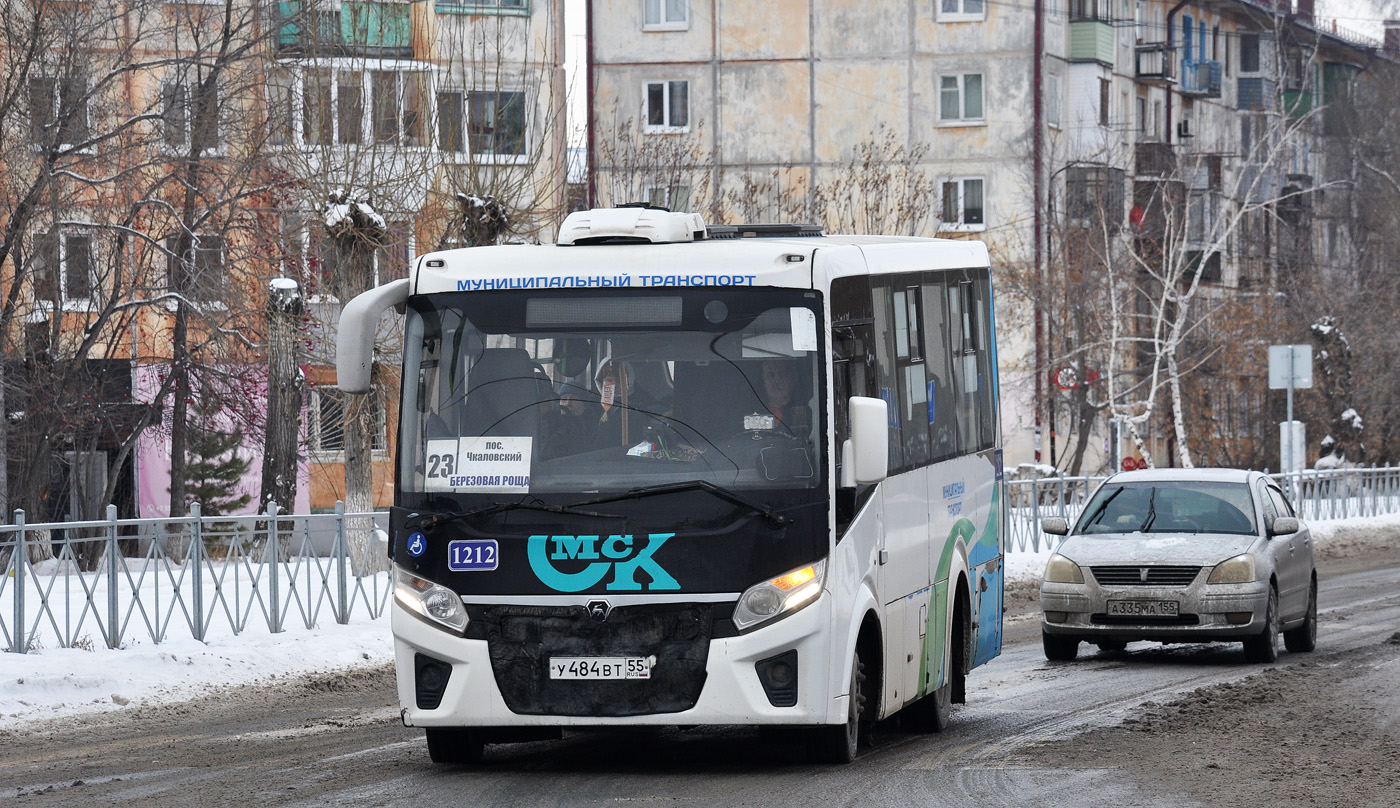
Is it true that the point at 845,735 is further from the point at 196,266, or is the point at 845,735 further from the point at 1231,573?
the point at 196,266

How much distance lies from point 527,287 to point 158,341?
28.2 m

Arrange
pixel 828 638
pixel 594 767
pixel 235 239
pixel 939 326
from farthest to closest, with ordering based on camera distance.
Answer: pixel 235 239 → pixel 939 326 → pixel 594 767 → pixel 828 638

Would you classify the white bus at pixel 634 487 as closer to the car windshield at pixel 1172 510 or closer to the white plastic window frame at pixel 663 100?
the car windshield at pixel 1172 510

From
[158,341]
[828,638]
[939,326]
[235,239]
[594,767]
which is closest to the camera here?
[828,638]

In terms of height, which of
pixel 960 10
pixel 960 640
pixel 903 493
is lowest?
pixel 960 640

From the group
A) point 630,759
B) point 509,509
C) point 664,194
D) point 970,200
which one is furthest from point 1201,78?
point 509,509

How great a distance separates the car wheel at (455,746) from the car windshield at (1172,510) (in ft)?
26.7

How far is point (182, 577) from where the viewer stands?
56.3 ft

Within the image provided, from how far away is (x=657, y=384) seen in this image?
1030cm

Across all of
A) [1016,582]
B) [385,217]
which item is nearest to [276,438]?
[385,217]

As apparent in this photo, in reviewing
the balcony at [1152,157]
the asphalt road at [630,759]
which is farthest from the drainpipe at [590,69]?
the asphalt road at [630,759]

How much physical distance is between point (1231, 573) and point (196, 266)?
51.7 ft

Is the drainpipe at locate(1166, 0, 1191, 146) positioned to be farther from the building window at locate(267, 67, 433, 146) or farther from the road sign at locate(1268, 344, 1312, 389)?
the building window at locate(267, 67, 433, 146)

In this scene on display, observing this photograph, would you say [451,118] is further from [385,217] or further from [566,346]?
[566,346]
